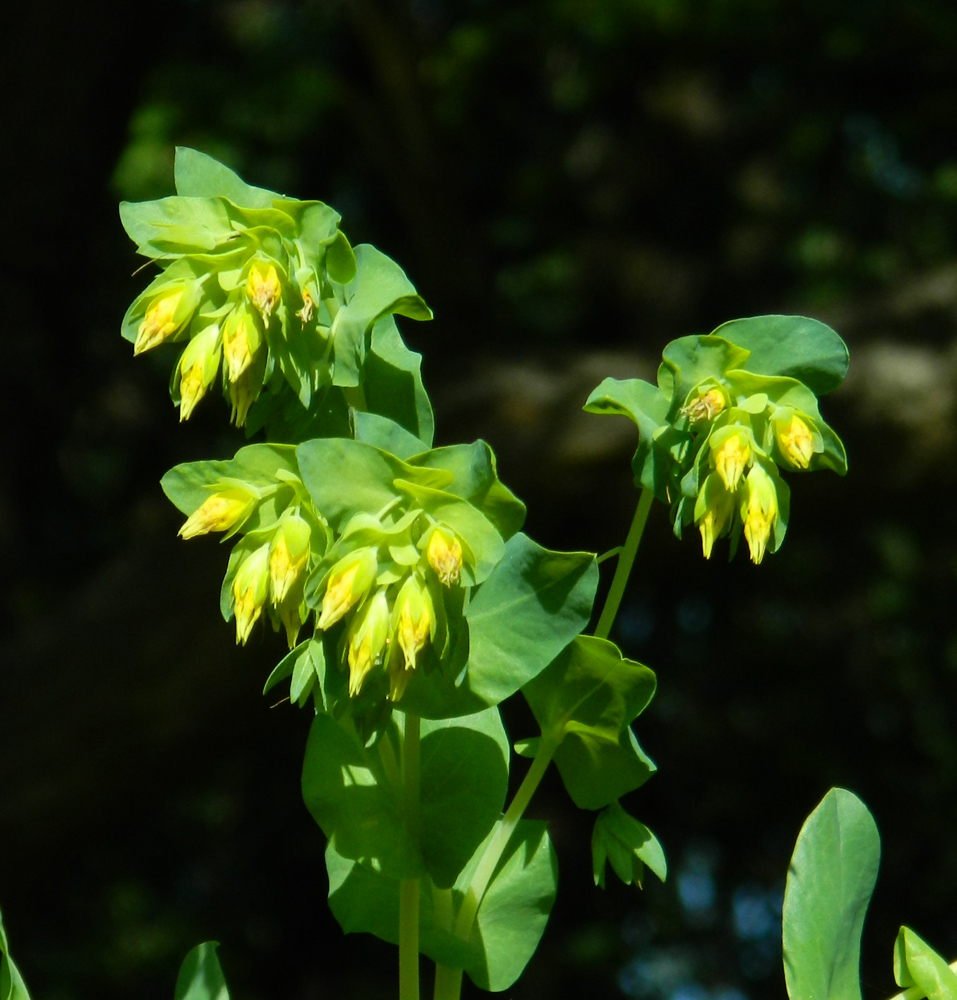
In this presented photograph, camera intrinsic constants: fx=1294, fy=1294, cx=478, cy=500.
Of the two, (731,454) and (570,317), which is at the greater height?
(731,454)

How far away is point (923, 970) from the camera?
543mm

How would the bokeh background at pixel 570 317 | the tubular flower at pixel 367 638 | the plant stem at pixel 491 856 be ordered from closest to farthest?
the tubular flower at pixel 367 638 → the plant stem at pixel 491 856 → the bokeh background at pixel 570 317

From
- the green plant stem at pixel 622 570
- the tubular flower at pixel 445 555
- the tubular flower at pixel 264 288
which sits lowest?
the green plant stem at pixel 622 570

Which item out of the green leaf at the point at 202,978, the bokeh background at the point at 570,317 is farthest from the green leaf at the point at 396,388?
the bokeh background at the point at 570,317

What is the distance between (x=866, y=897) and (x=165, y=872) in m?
3.74

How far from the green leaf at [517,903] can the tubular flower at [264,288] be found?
0.25 m

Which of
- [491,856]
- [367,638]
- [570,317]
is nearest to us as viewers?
[367,638]

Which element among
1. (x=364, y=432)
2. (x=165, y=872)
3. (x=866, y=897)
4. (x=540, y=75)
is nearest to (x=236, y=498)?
(x=364, y=432)

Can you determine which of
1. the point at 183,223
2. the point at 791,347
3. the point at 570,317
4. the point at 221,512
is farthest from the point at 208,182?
the point at 570,317

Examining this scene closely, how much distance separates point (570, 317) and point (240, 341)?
3.30 m

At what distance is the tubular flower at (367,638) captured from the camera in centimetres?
45

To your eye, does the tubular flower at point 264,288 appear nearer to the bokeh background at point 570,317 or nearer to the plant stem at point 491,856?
the plant stem at point 491,856

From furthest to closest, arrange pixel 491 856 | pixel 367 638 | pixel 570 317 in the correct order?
pixel 570 317 → pixel 491 856 → pixel 367 638

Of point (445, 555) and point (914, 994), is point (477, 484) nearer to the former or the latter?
point (445, 555)
